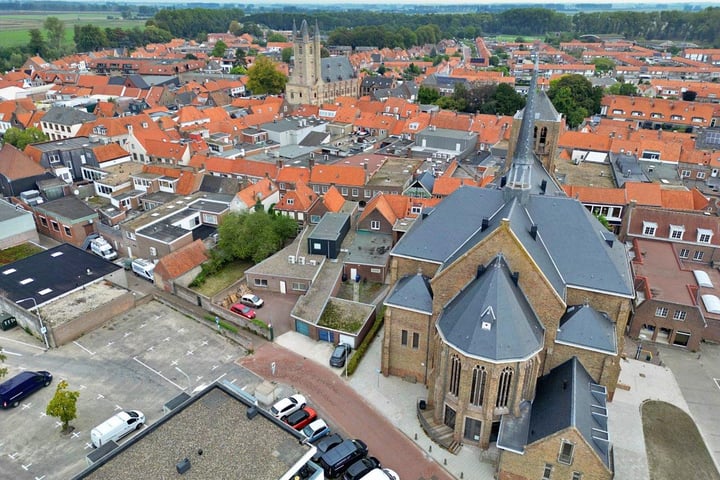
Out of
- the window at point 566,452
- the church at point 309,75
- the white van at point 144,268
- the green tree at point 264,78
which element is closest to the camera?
the window at point 566,452

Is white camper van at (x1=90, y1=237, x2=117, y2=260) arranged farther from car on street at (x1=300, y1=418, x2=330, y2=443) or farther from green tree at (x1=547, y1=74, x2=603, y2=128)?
green tree at (x1=547, y1=74, x2=603, y2=128)

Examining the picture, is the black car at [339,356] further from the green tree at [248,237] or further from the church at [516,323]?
the green tree at [248,237]

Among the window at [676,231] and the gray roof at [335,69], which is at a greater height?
→ the gray roof at [335,69]

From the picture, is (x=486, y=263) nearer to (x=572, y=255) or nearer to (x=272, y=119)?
(x=572, y=255)

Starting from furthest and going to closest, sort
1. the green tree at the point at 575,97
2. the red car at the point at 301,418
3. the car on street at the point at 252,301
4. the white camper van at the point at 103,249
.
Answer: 1. the green tree at the point at 575,97
2. the white camper van at the point at 103,249
3. the car on street at the point at 252,301
4. the red car at the point at 301,418

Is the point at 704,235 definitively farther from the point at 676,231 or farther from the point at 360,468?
the point at 360,468

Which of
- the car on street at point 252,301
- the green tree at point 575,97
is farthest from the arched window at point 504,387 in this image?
the green tree at point 575,97

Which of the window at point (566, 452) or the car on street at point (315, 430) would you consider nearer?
the window at point (566, 452)
